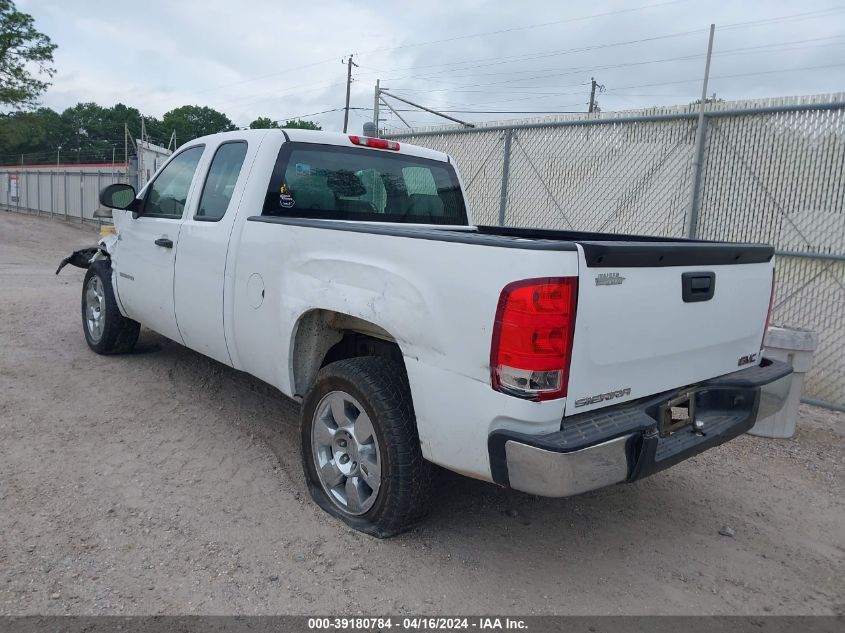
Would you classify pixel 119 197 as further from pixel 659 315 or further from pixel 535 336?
pixel 659 315

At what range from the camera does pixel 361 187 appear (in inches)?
173

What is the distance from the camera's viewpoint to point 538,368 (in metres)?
2.48

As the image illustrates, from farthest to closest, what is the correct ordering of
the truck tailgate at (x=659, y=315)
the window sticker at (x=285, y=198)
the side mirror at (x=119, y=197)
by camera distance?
1. the side mirror at (x=119, y=197)
2. the window sticker at (x=285, y=198)
3. the truck tailgate at (x=659, y=315)

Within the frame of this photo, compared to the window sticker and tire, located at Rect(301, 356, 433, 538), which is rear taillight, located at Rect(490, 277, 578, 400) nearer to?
tire, located at Rect(301, 356, 433, 538)

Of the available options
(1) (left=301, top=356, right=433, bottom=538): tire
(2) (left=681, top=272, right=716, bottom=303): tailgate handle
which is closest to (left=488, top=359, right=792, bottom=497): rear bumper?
(2) (left=681, top=272, right=716, bottom=303): tailgate handle

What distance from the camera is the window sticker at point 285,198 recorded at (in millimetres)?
4021

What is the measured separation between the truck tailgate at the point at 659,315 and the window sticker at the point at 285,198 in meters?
2.11

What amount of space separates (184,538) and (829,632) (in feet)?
Result: 9.27

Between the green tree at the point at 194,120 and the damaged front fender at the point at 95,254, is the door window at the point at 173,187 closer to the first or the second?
the damaged front fender at the point at 95,254

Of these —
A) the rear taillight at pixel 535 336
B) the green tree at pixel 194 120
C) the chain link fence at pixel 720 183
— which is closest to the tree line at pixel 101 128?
the green tree at pixel 194 120

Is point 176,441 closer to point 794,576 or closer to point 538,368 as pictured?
point 538,368

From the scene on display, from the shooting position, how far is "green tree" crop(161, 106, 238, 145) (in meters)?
65.6

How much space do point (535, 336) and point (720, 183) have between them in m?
4.77

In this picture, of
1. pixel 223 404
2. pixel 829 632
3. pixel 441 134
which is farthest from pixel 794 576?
pixel 441 134
